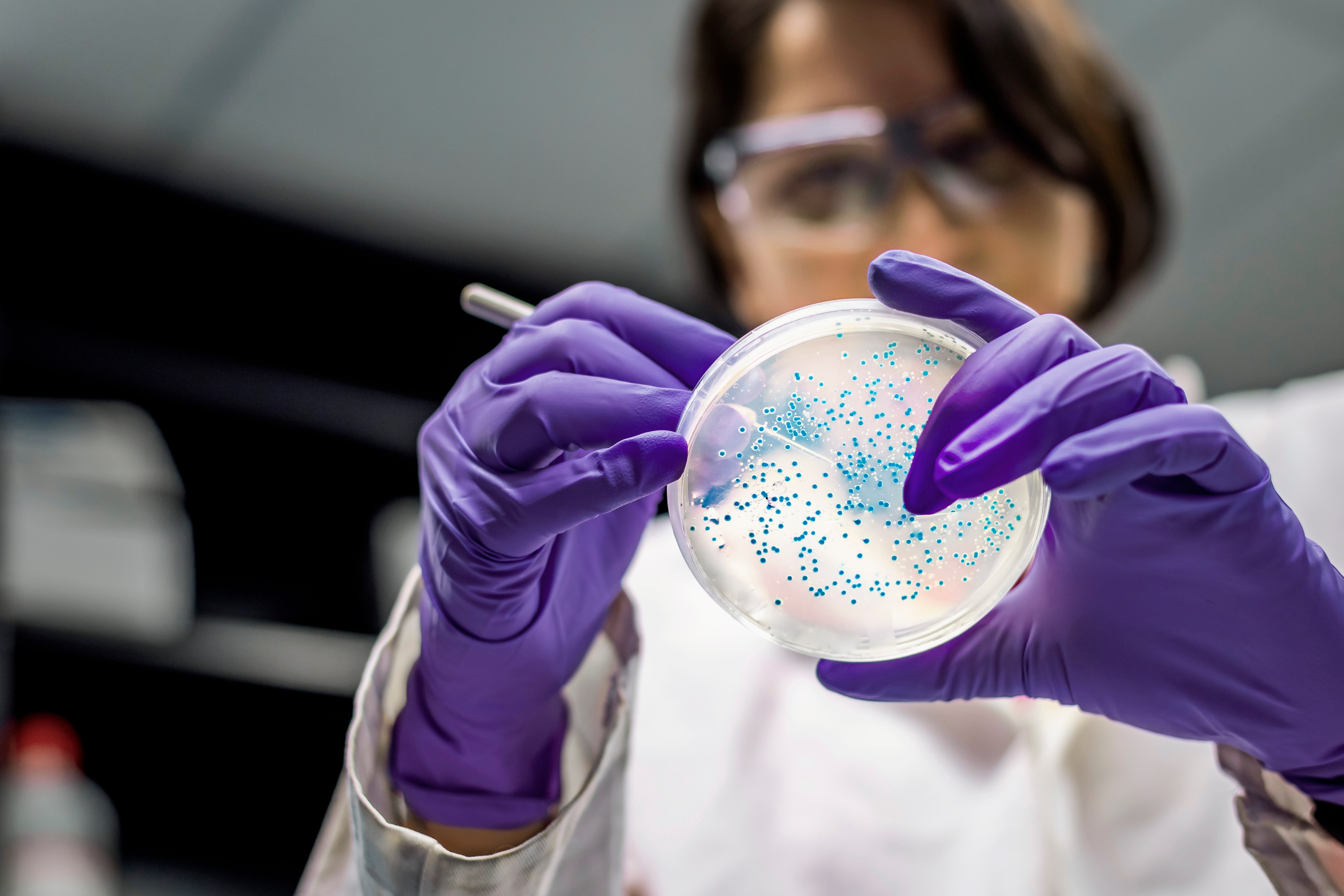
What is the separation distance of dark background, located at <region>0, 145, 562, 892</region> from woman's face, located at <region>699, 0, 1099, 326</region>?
5.20 ft

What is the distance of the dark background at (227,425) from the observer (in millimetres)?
2078

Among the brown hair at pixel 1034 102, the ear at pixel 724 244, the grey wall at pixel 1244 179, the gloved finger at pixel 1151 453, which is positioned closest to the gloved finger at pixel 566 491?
the gloved finger at pixel 1151 453

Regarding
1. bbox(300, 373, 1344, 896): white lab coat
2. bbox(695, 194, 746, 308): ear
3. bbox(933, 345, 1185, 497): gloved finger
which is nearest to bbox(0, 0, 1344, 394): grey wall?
bbox(695, 194, 746, 308): ear

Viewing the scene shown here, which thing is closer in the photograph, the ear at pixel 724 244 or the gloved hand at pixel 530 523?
the gloved hand at pixel 530 523

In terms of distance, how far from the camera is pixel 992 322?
0.63 m

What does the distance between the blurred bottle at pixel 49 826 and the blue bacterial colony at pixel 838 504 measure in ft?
5.25

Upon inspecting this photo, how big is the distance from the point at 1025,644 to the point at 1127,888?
1.21 feet

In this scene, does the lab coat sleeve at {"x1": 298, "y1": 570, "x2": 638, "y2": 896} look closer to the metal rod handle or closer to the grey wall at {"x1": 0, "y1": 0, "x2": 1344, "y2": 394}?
the metal rod handle

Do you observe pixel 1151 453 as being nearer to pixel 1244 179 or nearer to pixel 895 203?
pixel 895 203

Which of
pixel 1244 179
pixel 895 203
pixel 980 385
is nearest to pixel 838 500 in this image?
pixel 980 385

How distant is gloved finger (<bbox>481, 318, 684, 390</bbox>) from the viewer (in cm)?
69

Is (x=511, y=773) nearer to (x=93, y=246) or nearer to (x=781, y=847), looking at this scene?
(x=781, y=847)

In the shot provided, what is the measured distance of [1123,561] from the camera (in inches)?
24.8

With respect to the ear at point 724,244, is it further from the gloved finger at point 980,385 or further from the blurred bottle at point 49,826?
the blurred bottle at point 49,826
